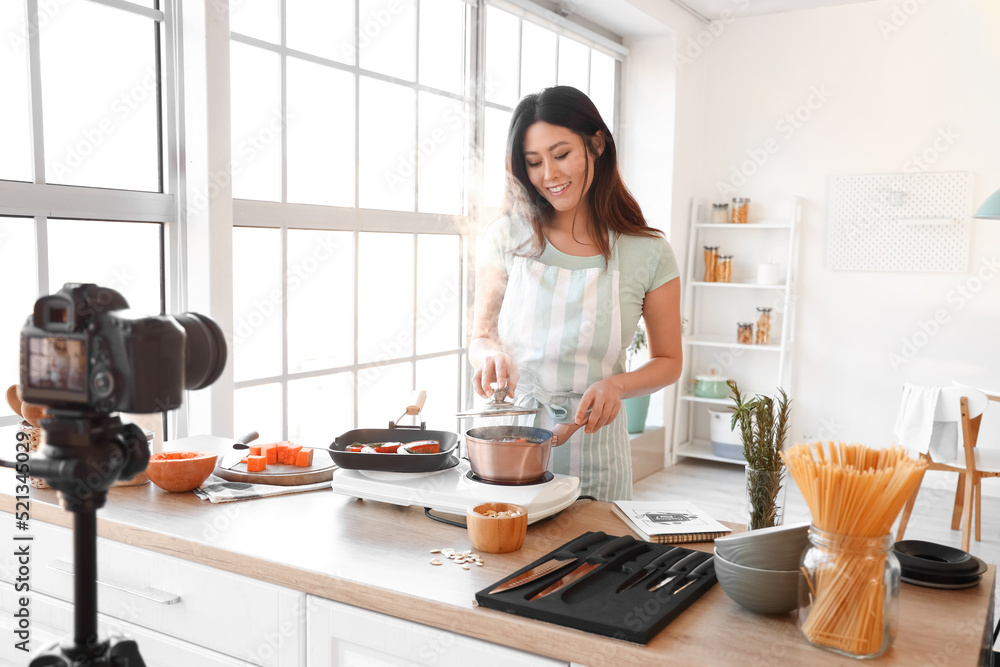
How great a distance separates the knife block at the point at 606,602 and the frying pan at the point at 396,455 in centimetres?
39

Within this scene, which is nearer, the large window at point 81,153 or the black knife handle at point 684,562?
the black knife handle at point 684,562

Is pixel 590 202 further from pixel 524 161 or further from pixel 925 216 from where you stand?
pixel 925 216

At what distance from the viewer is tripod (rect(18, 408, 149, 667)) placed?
656mm

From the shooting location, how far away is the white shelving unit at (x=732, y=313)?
520 centimetres

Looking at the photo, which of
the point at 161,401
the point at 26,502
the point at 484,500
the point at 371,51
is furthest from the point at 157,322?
the point at 371,51

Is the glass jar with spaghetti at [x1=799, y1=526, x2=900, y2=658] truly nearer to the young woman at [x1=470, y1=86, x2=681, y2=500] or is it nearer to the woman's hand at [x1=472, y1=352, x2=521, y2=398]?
the woman's hand at [x1=472, y1=352, x2=521, y2=398]

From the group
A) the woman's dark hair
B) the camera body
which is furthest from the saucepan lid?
the camera body

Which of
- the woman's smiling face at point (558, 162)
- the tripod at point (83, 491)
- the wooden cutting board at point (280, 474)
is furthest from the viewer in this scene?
the woman's smiling face at point (558, 162)

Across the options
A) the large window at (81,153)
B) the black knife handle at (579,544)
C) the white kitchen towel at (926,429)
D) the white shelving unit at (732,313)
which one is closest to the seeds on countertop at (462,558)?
the black knife handle at (579,544)

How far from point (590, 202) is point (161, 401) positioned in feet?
4.77

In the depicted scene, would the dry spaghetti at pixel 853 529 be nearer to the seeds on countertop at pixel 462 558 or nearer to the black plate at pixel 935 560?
the black plate at pixel 935 560

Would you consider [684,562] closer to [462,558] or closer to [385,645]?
[462,558]

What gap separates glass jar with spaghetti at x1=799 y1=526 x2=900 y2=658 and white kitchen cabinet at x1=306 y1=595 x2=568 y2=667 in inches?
13.1

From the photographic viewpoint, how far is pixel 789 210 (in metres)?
5.20
